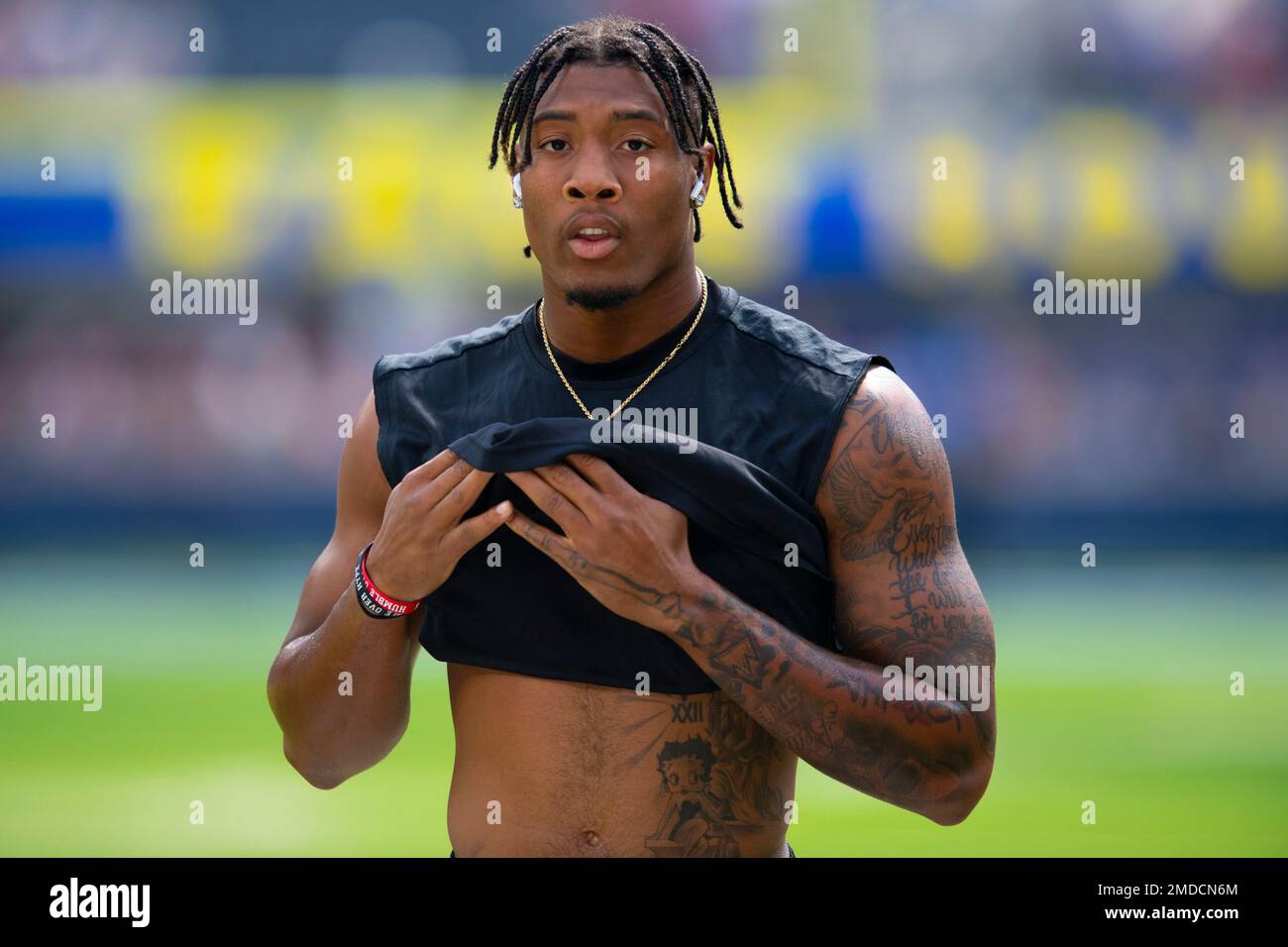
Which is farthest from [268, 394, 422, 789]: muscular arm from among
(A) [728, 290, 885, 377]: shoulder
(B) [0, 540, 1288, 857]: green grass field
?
(B) [0, 540, 1288, 857]: green grass field

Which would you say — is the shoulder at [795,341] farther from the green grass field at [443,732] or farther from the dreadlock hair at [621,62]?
the green grass field at [443,732]

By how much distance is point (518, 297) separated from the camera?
11.8 m

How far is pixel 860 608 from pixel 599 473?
1.75 feet

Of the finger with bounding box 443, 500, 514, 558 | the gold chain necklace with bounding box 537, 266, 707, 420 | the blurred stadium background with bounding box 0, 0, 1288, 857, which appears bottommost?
the finger with bounding box 443, 500, 514, 558

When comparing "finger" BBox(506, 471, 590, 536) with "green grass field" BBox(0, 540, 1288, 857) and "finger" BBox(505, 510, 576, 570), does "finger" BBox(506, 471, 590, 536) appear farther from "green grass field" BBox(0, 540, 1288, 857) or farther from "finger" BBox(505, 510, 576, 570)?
"green grass field" BBox(0, 540, 1288, 857)

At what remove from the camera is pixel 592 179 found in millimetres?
2555

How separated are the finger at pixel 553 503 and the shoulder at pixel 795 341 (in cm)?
56

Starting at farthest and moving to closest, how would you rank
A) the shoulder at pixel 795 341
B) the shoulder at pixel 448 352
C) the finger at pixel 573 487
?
the shoulder at pixel 448 352
the shoulder at pixel 795 341
the finger at pixel 573 487

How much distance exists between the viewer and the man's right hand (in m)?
2.43

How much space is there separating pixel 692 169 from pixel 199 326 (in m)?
9.48

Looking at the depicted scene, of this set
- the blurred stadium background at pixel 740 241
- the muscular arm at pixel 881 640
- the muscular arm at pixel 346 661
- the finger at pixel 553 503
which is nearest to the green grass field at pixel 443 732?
the blurred stadium background at pixel 740 241

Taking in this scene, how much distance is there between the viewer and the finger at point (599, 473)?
2383mm

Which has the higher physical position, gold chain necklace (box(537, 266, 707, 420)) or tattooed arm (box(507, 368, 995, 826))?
gold chain necklace (box(537, 266, 707, 420))

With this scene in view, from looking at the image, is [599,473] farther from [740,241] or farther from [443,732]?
[740,241]
